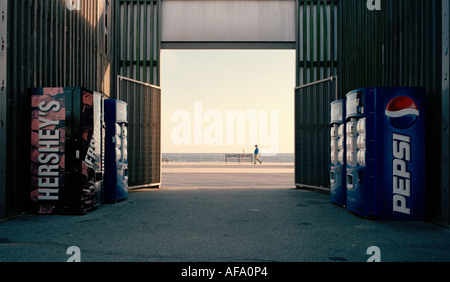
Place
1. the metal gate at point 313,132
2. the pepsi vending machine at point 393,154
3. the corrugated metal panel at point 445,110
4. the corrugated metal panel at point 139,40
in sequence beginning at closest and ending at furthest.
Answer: the corrugated metal panel at point 445,110
the pepsi vending machine at point 393,154
the metal gate at point 313,132
the corrugated metal panel at point 139,40

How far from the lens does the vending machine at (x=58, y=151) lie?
607cm

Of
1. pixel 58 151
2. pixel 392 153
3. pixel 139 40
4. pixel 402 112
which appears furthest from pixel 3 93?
pixel 402 112

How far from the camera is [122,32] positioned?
37.7 ft

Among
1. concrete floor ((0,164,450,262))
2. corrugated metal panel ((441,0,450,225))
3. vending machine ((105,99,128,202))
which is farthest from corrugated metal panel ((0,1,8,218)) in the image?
corrugated metal panel ((441,0,450,225))

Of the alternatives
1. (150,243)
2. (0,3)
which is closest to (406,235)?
(150,243)

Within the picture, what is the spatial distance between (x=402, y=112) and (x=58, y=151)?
6.38 meters

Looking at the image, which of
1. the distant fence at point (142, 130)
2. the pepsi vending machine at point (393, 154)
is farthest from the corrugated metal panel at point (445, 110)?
the distant fence at point (142, 130)

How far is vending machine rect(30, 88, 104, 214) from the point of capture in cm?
607

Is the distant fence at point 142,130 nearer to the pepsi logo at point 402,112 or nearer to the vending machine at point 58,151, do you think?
the vending machine at point 58,151

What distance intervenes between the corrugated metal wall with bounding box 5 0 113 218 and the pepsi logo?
6.72 metres

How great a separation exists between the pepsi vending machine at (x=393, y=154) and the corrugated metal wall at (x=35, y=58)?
6307mm

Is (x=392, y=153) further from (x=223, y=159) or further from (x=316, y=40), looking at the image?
(x=223, y=159)

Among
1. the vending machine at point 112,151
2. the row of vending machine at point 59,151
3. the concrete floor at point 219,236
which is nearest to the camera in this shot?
the concrete floor at point 219,236

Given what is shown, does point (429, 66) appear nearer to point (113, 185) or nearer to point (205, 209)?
point (205, 209)
